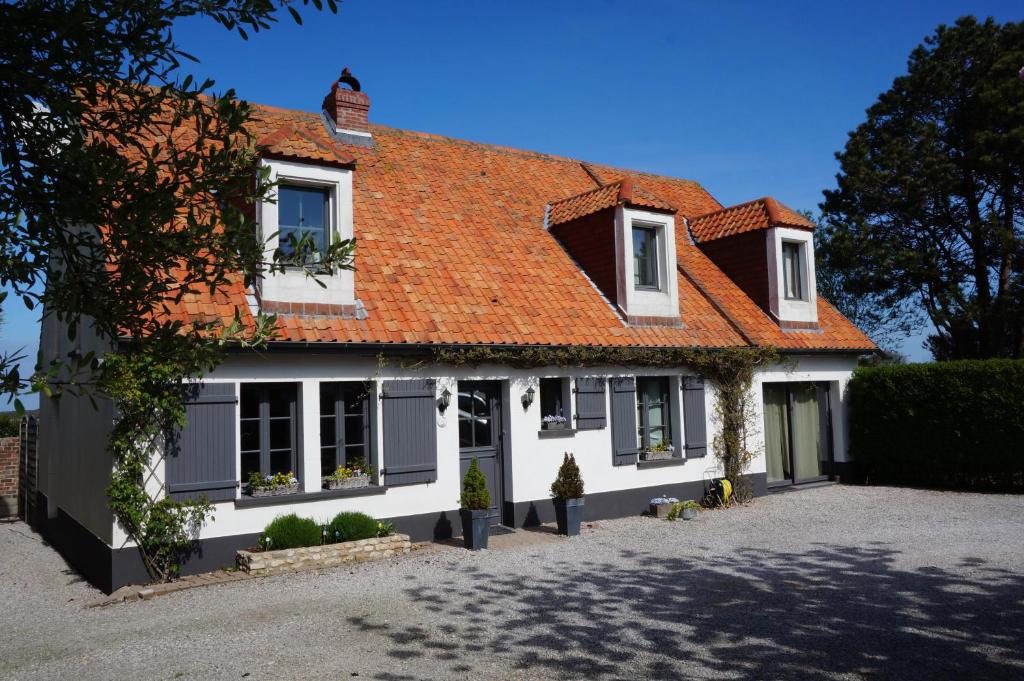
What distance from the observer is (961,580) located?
820 centimetres

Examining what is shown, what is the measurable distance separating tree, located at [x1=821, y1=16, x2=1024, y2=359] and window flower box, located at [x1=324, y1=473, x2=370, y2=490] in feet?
74.7

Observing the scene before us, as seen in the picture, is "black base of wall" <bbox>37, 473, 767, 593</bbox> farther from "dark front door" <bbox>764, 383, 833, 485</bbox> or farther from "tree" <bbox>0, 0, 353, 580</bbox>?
"tree" <bbox>0, 0, 353, 580</bbox>

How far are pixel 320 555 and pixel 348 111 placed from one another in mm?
9358

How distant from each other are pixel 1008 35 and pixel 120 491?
29.7m

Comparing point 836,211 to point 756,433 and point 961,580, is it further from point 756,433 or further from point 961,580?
point 961,580

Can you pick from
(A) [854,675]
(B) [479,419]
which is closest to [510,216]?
(B) [479,419]

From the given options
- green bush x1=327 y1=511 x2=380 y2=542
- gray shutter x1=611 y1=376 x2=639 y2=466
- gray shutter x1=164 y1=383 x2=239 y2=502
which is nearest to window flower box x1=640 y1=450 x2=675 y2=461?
gray shutter x1=611 y1=376 x2=639 y2=466

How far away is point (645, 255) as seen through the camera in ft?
48.1

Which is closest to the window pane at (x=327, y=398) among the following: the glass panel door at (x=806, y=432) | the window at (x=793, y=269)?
the glass panel door at (x=806, y=432)

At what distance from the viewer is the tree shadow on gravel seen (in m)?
5.85

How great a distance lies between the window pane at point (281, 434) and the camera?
10.2 metres

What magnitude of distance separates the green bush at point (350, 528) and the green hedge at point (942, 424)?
37.7ft

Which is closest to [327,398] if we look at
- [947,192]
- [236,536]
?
[236,536]

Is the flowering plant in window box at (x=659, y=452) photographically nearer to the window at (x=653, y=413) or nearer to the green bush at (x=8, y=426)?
the window at (x=653, y=413)
